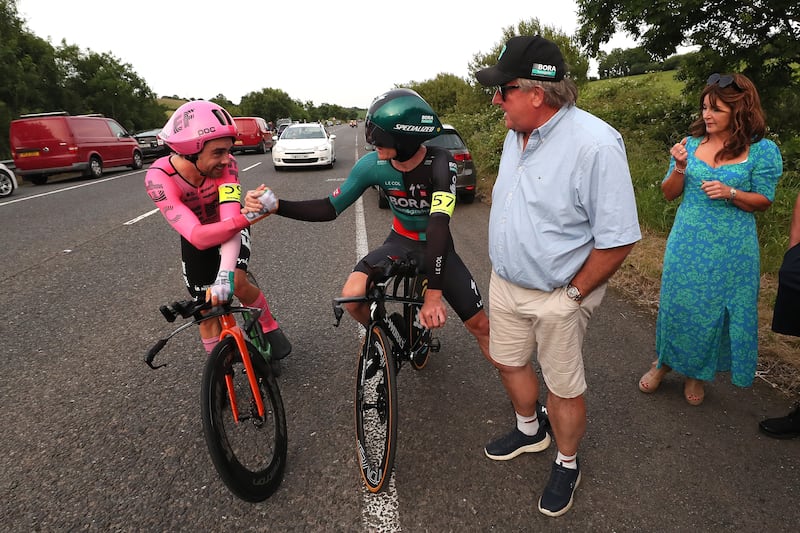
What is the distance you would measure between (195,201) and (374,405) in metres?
1.54

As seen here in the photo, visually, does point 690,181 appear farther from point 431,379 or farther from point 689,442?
point 431,379

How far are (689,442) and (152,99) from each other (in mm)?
45687

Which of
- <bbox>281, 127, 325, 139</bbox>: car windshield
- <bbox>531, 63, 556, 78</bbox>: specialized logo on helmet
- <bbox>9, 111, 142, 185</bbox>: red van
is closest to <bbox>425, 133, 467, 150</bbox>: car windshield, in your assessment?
<bbox>531, 63, 556, 78</bbox>: specialized logo on helmet

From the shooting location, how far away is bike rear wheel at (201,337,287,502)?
1.96m

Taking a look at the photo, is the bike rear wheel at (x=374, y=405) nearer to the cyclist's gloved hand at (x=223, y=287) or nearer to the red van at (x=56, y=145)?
the cyclist's gloved hand at (x=223, y=287)

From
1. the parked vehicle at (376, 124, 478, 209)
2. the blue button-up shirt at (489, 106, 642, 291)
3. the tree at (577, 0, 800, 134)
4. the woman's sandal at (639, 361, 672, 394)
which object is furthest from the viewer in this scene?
the parked vehicle at (376, 124, 478, 209)

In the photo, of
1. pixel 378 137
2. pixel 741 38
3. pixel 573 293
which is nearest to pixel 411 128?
pixel 378 137

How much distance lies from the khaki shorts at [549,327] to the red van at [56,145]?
16244mm

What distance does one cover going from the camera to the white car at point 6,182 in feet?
38.7

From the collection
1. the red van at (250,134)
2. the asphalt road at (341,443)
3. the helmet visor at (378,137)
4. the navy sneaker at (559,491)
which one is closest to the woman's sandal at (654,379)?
the asphalt road at (341,443)

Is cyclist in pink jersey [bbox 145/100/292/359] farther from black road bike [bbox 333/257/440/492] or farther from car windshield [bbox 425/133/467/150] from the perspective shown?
car windshield [bbox 425/133/467/150]

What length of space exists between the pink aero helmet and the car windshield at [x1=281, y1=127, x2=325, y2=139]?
14453 mm

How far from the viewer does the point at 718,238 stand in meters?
2.68

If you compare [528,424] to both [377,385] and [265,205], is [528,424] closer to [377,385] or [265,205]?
[377,385]
